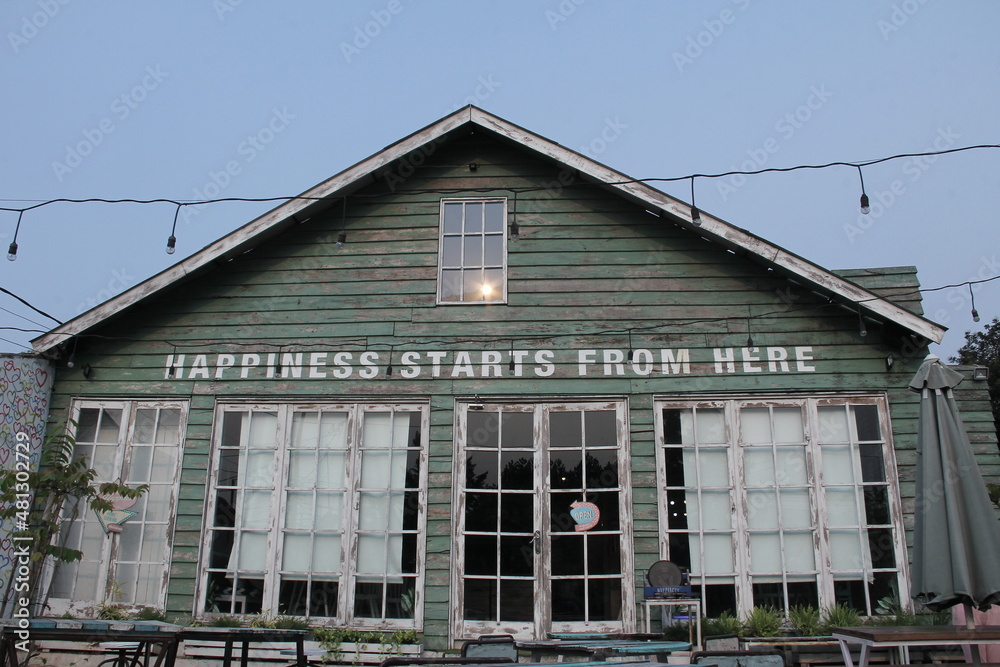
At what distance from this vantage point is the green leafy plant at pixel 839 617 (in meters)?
7.55

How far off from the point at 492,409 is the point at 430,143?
120 inches

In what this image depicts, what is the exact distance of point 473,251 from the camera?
30.0ft

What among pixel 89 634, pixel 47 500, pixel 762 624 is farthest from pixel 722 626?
pixel 47 500

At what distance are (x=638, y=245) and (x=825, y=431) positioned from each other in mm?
2709

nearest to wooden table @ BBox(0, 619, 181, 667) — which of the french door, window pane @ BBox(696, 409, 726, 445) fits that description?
the french door

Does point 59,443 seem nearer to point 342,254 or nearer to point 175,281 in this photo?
point 175,281

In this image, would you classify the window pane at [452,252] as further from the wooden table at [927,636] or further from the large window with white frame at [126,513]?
the wooden table at [927,636]

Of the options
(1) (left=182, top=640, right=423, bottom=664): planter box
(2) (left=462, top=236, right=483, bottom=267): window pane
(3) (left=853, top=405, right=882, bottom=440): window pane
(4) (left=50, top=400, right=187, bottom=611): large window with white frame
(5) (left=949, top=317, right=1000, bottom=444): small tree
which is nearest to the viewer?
(1) (left=182, top=640, right=423, bottom=664): planter box

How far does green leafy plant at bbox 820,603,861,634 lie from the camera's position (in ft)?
24.8

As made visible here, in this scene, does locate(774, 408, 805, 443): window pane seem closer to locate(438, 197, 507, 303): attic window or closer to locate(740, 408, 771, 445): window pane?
locate(740, 408, 771, 445): window pane

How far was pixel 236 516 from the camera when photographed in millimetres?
8516

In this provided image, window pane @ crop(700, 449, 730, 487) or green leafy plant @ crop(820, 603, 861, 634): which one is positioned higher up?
window pane @ crop(700, 449, 730, 487)

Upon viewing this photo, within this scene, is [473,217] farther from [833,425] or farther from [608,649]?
[608,649]

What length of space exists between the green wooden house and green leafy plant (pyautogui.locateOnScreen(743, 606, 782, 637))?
0.76 ft
